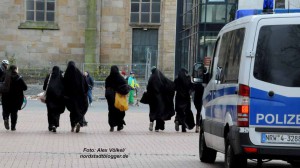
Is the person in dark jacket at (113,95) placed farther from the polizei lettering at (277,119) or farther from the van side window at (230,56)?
the polizei lettering at (277,119)

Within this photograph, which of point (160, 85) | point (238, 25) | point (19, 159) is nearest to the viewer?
point (238, 25)

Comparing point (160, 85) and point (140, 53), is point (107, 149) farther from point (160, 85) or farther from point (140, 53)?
point (140, 53)

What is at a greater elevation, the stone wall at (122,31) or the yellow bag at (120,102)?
the stone wall at (122,31)

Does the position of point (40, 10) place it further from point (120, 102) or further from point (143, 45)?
point (120, 102)

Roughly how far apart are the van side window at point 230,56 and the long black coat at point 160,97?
9.49 meters

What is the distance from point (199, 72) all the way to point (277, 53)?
383cm

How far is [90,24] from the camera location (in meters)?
51.1

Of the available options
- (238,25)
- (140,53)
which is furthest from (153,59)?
(238,25)

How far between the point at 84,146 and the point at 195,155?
254 centimetres

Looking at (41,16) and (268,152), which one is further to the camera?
(41,16)

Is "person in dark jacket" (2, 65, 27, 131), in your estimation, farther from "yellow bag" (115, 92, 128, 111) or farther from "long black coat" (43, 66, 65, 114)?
"yellow bag" (115, 92, 128, 111)

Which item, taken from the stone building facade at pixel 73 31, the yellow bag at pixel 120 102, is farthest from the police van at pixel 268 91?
the stone building facade at pixel 73 31

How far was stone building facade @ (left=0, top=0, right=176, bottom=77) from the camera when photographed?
169 ft

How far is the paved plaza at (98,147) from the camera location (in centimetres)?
1497
